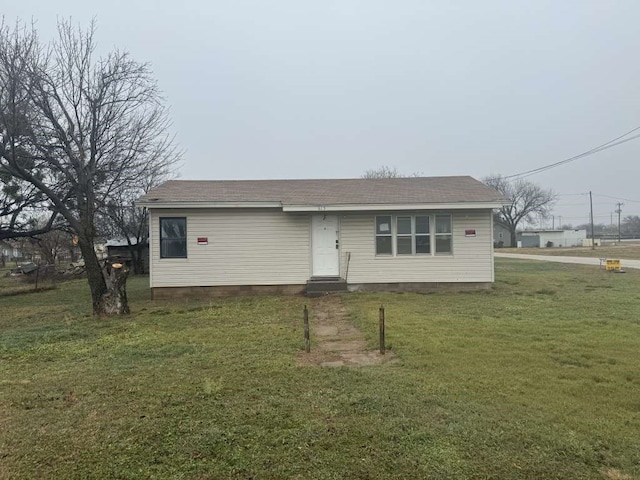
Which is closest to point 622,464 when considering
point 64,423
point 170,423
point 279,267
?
point 170,423

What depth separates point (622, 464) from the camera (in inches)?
112

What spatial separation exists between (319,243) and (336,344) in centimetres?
628

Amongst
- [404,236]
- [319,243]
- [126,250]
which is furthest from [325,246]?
[126,250]

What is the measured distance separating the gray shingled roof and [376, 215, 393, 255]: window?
596 millimetres

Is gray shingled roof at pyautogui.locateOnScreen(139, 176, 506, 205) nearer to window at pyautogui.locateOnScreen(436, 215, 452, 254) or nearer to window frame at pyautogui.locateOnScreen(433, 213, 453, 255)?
window frame at pyautogui.locateOnScreen(433, 213, 453, 255)

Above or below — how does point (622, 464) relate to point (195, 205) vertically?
below

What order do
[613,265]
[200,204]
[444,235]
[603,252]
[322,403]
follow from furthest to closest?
[603,252] < [613,265] < [444,235] < [200,204] < [322,403]

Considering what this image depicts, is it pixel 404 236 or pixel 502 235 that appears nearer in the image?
pixel 404 236

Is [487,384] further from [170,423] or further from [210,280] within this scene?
[210,280]

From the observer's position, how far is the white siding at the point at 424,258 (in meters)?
12.3

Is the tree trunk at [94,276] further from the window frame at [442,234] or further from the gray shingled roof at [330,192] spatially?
the window frame at [442,234]

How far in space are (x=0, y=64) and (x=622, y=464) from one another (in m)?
13.4

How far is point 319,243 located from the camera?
40.8 ft

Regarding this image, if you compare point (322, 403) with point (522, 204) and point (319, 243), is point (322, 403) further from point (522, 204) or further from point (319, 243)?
point (522, 204)
